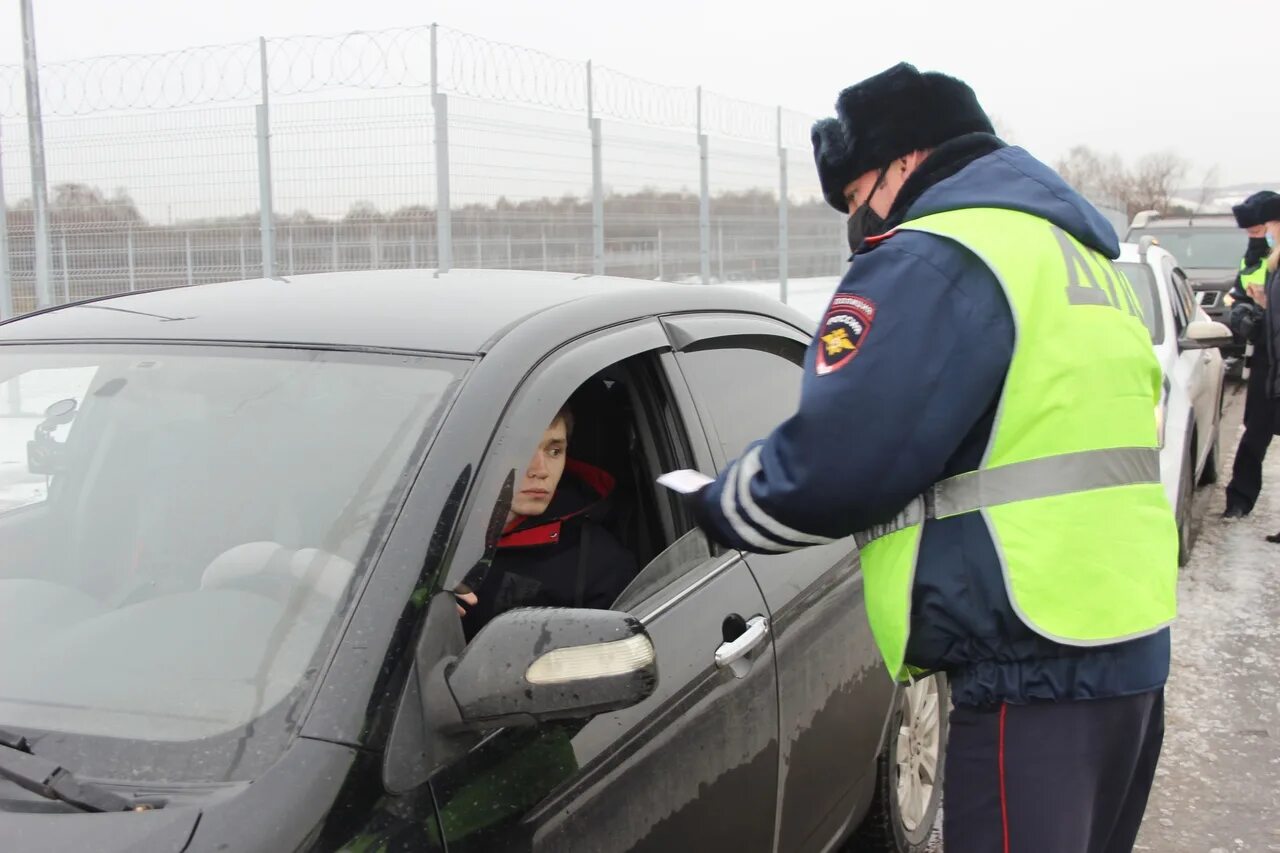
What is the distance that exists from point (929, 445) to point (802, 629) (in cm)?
88

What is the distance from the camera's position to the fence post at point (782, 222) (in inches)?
510

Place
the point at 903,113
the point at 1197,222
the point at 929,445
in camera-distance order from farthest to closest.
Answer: the point at 1197,222 < the point at 903,113 < the point at 929,445

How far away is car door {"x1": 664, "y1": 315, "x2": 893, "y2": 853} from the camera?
7.91 ft

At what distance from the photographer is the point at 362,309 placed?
7.20 ft

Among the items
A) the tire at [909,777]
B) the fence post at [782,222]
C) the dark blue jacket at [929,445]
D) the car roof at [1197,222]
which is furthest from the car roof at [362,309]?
the car roof at [1197,222]

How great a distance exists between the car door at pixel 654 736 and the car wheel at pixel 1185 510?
444 centimetres

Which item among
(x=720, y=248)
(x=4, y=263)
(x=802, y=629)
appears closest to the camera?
(x=802, y=629)

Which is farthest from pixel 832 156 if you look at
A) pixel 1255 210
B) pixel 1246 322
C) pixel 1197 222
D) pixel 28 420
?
pixel 1197 222

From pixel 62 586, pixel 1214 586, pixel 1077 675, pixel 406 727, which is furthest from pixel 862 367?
pixel 1214 586

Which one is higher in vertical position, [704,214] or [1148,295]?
[704,214]

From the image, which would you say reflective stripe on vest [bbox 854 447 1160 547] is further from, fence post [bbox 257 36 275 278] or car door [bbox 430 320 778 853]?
fence post [bbox 257 36 275 278]

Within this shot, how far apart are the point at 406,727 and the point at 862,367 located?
830 millimetres

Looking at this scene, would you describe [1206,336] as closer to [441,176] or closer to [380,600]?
[441,176]

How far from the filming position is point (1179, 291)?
7.15 meters
